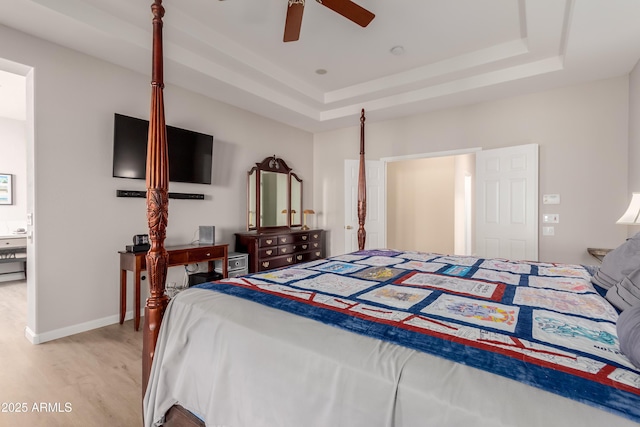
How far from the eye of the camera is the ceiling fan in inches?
85.2

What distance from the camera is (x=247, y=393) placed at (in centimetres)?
115

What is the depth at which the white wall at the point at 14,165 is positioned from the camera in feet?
17.4

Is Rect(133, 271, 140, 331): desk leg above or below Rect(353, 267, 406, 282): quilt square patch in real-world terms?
below

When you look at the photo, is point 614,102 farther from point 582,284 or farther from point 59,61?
point 59,61

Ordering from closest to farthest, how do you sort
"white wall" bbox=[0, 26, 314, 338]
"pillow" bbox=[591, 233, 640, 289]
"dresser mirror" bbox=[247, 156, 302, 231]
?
"pillow" bbox=[591, 233, 640, 289]
"white wall" bbox=[0, 26, 314, 338]
"dresser mirror" bbox=[247, 156, 302, 231]

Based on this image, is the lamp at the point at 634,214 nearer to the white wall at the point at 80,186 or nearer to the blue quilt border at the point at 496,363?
the blue quilt border at the point at 496,363

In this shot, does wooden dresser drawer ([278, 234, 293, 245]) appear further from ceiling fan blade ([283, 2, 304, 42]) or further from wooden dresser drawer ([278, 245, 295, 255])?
ceiling fan blade ([283, 2, 304, 42])

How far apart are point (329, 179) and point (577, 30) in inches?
148

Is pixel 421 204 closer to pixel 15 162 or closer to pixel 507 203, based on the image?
pixel 507 203

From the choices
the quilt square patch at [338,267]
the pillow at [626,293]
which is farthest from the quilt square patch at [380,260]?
the pillow at [626,293]

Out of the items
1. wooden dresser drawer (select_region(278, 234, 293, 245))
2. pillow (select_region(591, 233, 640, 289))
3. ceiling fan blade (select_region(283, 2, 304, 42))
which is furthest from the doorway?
pillow (select_region(591, 233, 640, 289))

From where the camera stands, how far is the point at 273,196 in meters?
4.99

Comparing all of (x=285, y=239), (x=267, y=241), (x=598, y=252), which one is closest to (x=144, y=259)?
(x=267, y=241)

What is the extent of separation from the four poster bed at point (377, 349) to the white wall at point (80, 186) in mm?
1834
